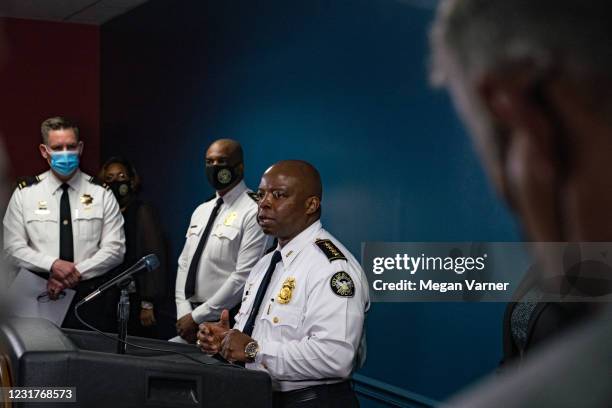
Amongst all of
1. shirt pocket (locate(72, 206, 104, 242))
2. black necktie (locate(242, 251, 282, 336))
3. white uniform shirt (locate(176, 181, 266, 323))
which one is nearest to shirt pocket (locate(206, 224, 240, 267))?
white uniform shirt (locate(176, 181, 266, 323))

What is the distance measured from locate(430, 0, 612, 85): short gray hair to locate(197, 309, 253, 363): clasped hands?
1.73m

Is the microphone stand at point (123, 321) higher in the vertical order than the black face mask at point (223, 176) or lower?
lower

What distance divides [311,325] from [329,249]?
0.64ft

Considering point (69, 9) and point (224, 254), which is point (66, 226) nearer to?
point (224, 254)

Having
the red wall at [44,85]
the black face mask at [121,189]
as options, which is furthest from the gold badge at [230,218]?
the red wall at [44,85]

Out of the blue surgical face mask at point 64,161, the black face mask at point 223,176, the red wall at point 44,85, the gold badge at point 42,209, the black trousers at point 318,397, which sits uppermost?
the red wall at point 44,85

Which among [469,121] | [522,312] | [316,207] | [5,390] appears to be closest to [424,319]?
[316,207]

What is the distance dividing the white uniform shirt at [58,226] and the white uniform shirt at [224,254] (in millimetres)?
313

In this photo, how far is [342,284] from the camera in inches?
79.3

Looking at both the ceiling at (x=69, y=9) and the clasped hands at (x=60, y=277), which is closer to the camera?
the clasped hands at (x=60, y=277)

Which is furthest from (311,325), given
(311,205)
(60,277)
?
(60,277)

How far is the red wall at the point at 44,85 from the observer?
5.88 metres

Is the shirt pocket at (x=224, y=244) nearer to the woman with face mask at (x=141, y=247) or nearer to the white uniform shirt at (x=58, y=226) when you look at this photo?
the white uniform shirt at (x=58, y=226)

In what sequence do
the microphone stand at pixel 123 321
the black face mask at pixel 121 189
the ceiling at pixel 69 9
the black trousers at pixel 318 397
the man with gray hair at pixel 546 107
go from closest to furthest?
the man with gray hair at pixel 546 107 → the microphone stand at pixel 123 321 → the black trousers at pixel 318 397 → the black face mask at pixel 121 189 → the ceiling at pixel 69 9
